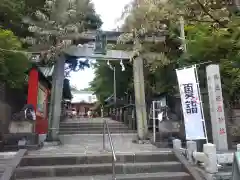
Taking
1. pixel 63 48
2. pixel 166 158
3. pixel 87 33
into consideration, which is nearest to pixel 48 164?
pixel 166 158

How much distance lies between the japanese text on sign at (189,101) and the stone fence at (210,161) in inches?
→ 55.0

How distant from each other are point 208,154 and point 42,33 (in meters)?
8.32

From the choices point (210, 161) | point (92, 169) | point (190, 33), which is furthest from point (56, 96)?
point (210, 161)

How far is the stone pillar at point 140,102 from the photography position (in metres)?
13.0

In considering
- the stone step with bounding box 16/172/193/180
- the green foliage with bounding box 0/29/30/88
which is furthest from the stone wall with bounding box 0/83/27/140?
the stone step with bounding box 16/172/193/180

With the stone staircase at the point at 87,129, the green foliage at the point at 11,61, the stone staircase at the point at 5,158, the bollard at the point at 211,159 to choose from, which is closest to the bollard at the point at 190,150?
the bollard at the point at 211,159

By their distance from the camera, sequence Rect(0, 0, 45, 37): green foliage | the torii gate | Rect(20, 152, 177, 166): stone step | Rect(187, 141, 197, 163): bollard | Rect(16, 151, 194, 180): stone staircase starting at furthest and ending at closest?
the torii gate, Rect(0, 0, 45, 37): green foliage, Rect(187, 141, 197, 163): bollard, Rect(20, 152, 177, 166): stone step, Rect(16, 151, 194, 180): stone staircase

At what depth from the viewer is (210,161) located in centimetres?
739

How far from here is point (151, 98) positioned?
17.3m

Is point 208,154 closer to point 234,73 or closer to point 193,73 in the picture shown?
point 193,73

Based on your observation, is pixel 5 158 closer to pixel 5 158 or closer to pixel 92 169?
pixel 5 158

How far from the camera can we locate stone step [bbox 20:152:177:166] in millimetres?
8305

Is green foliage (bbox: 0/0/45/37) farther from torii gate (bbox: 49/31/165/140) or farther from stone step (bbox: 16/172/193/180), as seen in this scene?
stone step (bbox: 16/172/193/180)

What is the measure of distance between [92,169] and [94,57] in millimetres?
6480
